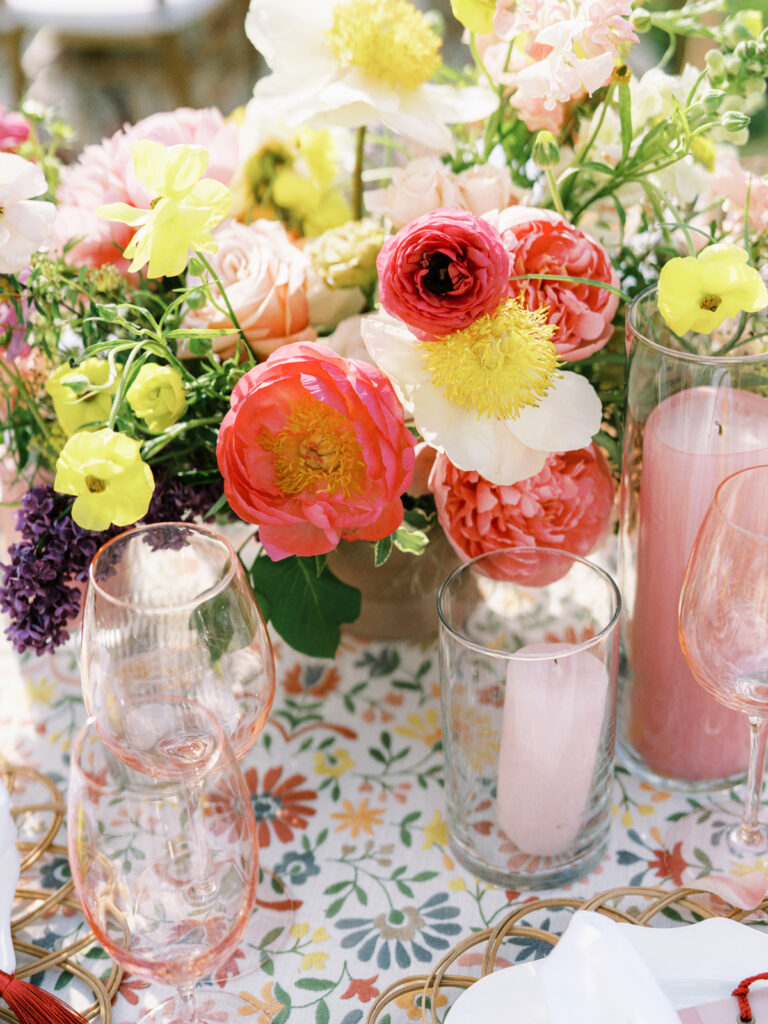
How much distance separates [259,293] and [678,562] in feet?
1.17

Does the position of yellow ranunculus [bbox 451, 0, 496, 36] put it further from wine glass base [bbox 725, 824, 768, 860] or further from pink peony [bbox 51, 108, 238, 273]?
wine glass base [bbox 725, 824, 768, 860]

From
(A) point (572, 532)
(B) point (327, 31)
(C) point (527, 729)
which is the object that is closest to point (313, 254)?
(B) point (327, 31)

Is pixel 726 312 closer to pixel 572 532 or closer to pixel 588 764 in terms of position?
pixel 572 532

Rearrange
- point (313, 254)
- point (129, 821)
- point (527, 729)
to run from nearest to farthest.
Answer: point (129, 821), point (527, 729), point (313, 254)

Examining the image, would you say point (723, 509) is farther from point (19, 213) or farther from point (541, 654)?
point (19, 213)

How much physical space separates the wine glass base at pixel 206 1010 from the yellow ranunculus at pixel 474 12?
2.19ft

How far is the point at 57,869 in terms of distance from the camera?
0.75 metres

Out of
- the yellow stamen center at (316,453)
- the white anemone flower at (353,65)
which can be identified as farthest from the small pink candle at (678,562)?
the white anemone flower at (353,65)

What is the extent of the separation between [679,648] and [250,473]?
332 millimetres

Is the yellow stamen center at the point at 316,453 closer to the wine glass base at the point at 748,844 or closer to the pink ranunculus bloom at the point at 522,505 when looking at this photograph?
the pink ranunculus bloom at the point at 522,505

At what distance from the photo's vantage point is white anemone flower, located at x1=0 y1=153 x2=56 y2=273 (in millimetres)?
688

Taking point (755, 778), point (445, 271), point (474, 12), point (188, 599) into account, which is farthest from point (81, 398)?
point (755, 778)

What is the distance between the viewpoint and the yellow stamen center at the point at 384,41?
824mm

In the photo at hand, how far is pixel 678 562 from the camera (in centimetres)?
73
